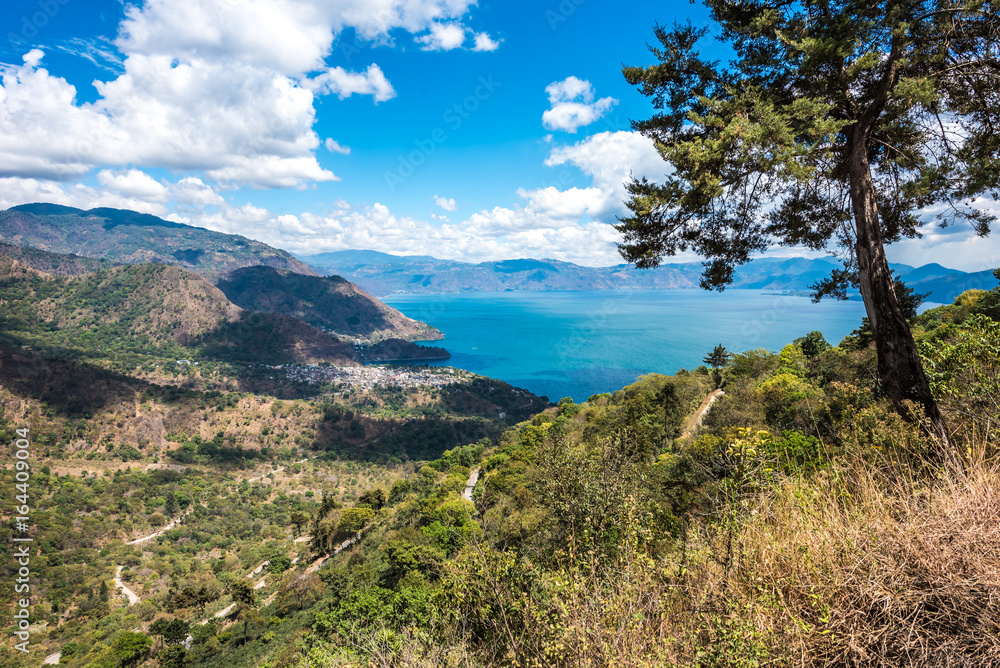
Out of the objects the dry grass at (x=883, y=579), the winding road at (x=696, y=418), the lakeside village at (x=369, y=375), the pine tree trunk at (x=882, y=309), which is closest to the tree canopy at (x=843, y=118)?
the pine tree trunk at (x=882, y=309)

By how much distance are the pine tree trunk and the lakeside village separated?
104921 mm

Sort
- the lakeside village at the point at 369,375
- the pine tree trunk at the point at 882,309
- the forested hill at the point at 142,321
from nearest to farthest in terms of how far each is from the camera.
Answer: the pine tree trunk at the point at 882,309, the forested hill at the point at 142,321, the lakeside village at the point at 369,375

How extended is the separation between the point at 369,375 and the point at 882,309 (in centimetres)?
12710

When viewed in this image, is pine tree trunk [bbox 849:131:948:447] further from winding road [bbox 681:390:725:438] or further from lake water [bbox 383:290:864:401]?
lake water [bbox 383:290:864:401]

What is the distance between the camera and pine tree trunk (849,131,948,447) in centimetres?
466

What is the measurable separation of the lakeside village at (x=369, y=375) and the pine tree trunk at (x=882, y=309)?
104921mm

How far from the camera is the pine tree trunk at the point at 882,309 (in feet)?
15.3

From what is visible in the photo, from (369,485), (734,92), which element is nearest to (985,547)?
(734,92)

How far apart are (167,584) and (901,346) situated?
58.7 metres

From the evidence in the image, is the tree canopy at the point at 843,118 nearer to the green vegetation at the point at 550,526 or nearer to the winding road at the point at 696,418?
the green vegetation at the point at 550,526

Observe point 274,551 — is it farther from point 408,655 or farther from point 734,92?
point 734,92

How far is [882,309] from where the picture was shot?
195 inches

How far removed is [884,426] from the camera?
4.27 m

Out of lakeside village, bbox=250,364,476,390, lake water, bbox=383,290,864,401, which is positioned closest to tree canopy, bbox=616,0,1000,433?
lake water, bbox=383,290,864,401
